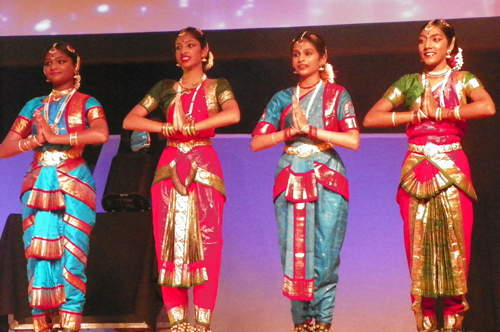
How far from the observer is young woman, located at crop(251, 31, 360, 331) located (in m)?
3.74

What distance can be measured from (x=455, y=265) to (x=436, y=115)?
67cm

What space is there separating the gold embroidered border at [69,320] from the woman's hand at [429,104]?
74.9 inches

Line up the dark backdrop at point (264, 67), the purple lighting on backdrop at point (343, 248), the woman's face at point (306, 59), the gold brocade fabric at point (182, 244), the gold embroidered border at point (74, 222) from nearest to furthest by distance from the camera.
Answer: the gold brocade fabric at point (182, 244) < the woman's face at point (306, 59) < the gold embroidered border at point (74, 222) < the dark backdrop at point (264, 67) < the purple lighting on backdrop at point (343, 248)

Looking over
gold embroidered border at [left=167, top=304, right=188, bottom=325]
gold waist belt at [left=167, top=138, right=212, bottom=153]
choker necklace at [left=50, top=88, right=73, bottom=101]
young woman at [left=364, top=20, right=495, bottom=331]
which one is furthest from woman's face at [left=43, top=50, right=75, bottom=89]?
young woman at [left=364, top=20, right=495, bottom=331]

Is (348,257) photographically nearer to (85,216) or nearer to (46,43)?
(85,216)

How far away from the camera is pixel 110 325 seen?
451 centimetres

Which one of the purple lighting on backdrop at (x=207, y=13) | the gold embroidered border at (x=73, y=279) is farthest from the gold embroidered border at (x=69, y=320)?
the purple lighting on backdrop at (x=207, y=13)

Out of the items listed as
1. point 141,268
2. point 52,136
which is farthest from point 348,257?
point 52,136

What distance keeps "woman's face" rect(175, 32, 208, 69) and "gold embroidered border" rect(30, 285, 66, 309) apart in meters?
1.24

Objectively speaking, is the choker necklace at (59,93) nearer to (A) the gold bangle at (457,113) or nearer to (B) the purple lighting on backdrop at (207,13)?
(B) the purple lighting on backdrop at (207,13)

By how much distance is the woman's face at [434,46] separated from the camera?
12.6 feet

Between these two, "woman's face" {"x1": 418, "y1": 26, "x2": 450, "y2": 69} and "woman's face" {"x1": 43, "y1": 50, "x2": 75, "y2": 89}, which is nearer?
"woman's face" {"x1": 418, "y1": 26, "x2": 450, "y2": 69}

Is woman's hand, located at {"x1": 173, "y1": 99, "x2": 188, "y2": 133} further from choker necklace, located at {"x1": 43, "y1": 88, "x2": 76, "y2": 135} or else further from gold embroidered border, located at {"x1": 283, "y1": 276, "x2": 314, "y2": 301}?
gold embroidered border, located at {"x1": 283, "y1": 276, "x2": 314, "y2": 301}

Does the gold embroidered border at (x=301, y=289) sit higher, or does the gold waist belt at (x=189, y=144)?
the gold waist belt at (x=189, y=144)
